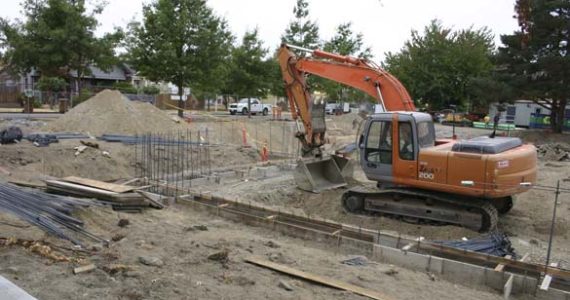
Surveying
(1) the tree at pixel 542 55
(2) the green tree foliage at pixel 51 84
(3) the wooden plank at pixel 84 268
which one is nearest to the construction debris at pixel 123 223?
(3) the wooden plank at pixel 84 268

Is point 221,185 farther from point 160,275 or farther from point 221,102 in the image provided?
point 221,102

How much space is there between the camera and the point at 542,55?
30.1 meters

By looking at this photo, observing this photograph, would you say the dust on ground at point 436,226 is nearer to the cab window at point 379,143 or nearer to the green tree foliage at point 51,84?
the cab window at point 379,143

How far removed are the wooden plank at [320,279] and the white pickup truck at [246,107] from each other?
35.1 metres

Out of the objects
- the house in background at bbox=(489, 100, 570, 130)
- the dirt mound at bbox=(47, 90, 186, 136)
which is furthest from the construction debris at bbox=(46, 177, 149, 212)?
the house in background at bbox=(489, 100, 570, 130)

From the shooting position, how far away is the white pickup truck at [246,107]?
42.3 m

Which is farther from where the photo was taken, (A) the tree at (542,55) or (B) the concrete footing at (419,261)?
(A) the tree at (542,55)

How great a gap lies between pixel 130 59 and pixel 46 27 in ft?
18.2

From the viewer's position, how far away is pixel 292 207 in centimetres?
1348

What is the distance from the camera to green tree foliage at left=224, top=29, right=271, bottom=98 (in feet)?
117

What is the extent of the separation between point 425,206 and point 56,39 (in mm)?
25728

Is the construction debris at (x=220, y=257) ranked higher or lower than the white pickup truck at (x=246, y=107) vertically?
lower

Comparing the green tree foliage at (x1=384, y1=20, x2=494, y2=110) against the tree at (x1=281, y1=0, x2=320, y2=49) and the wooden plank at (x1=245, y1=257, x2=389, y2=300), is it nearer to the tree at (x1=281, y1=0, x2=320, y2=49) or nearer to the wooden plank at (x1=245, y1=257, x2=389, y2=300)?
the tree at (x1=281, y1=0, x2=320, y2=49)

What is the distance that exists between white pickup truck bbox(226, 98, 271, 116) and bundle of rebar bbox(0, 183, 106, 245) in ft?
110
